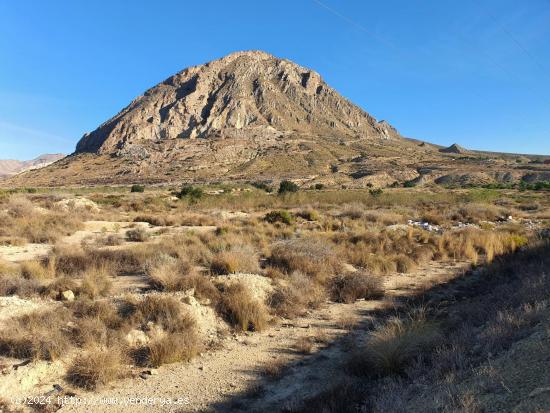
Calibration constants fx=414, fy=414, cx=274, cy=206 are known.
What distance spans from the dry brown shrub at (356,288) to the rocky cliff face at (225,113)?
5677 inches

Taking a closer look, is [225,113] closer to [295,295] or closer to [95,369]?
[295,295]

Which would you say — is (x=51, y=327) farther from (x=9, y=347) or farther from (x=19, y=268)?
(x=19, y=268)

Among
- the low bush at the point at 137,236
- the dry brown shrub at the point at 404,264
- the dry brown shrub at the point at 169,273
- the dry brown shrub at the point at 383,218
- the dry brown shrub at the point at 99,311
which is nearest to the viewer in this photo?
the dry brown shrub at the point at 99,311

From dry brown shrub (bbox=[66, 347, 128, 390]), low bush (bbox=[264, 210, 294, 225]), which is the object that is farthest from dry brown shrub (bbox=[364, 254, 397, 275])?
low bush (bbox=[264, 210, 294, 225])

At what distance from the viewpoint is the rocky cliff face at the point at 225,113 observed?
166 meters

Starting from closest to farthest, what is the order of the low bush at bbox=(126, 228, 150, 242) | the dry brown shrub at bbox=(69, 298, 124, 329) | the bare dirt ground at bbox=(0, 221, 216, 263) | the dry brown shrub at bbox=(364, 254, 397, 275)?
the dry brown shrub at bbox=(69, 298, 124, 329), the dry brown shrub at bbox=(364, 254, 397, 275), the bare dirt ground at bbox=(0, 221, 216, 263), the low bush at bbox=(126, 228, 150, 242)

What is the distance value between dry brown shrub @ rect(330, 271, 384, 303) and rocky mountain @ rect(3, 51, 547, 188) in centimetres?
7047

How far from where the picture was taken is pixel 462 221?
2514 centimetres

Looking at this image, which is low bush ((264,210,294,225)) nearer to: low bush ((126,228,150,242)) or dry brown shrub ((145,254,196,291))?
low bush ((126,228,150,242))

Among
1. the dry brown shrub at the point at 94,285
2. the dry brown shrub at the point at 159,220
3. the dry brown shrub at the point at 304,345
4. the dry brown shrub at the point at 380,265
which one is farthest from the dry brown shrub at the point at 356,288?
the dry brown shrub at the point at 159,220

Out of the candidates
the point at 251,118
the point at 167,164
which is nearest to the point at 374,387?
→ the point at 167,164

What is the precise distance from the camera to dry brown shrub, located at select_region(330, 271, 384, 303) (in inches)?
410

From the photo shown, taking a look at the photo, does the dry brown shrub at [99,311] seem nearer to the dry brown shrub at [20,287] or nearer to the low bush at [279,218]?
the dry brown shrub at [20,287]

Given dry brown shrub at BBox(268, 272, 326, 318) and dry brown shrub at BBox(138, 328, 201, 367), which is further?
dry brown shrub at BBox(268, 272, 326, 318)
